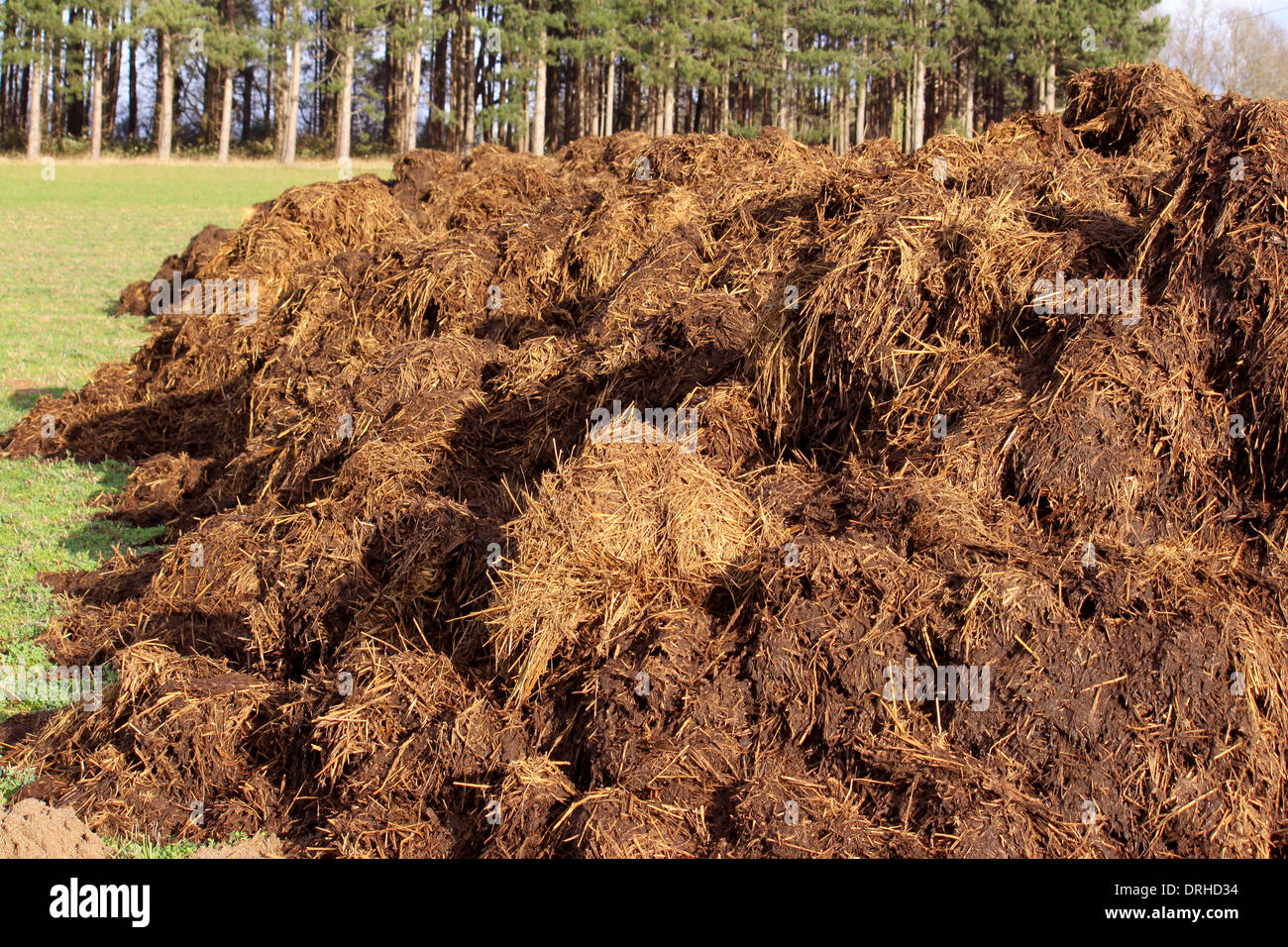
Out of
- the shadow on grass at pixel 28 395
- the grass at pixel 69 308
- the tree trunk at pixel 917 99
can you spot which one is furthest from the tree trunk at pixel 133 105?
the shadow on grass at pixel 28 395

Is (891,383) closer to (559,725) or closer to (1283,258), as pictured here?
(1283,258)

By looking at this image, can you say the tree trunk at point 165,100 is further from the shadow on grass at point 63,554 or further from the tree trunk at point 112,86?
the shadow on grass at point 63,554

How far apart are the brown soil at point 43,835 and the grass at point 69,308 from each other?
169mm

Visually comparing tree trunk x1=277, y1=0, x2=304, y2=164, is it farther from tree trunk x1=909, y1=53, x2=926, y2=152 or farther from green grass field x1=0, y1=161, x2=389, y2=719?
tree trunk x1=909, y1=53, x2=926, y2=152

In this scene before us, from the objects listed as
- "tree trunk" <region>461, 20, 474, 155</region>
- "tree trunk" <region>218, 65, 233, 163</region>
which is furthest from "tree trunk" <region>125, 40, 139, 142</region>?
"tree trunk" <region>461, 20, 474, 155</region>

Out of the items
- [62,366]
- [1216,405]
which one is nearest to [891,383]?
[1216,405]

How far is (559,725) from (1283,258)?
347 centimetres

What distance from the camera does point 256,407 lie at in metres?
7.42

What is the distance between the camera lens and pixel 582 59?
3819 cm

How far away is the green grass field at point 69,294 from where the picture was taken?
6664 mm

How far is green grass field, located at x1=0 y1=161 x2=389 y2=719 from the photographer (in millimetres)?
6664

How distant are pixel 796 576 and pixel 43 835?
2854 millimetres

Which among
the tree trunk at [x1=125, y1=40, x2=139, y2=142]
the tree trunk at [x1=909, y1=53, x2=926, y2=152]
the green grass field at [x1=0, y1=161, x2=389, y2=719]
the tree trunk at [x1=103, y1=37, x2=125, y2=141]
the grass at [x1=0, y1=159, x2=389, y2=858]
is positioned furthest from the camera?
the tree trunk at [x1=125, y1=40, x2=139, y2=142]

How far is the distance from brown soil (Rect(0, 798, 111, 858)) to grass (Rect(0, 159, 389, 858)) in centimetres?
17
